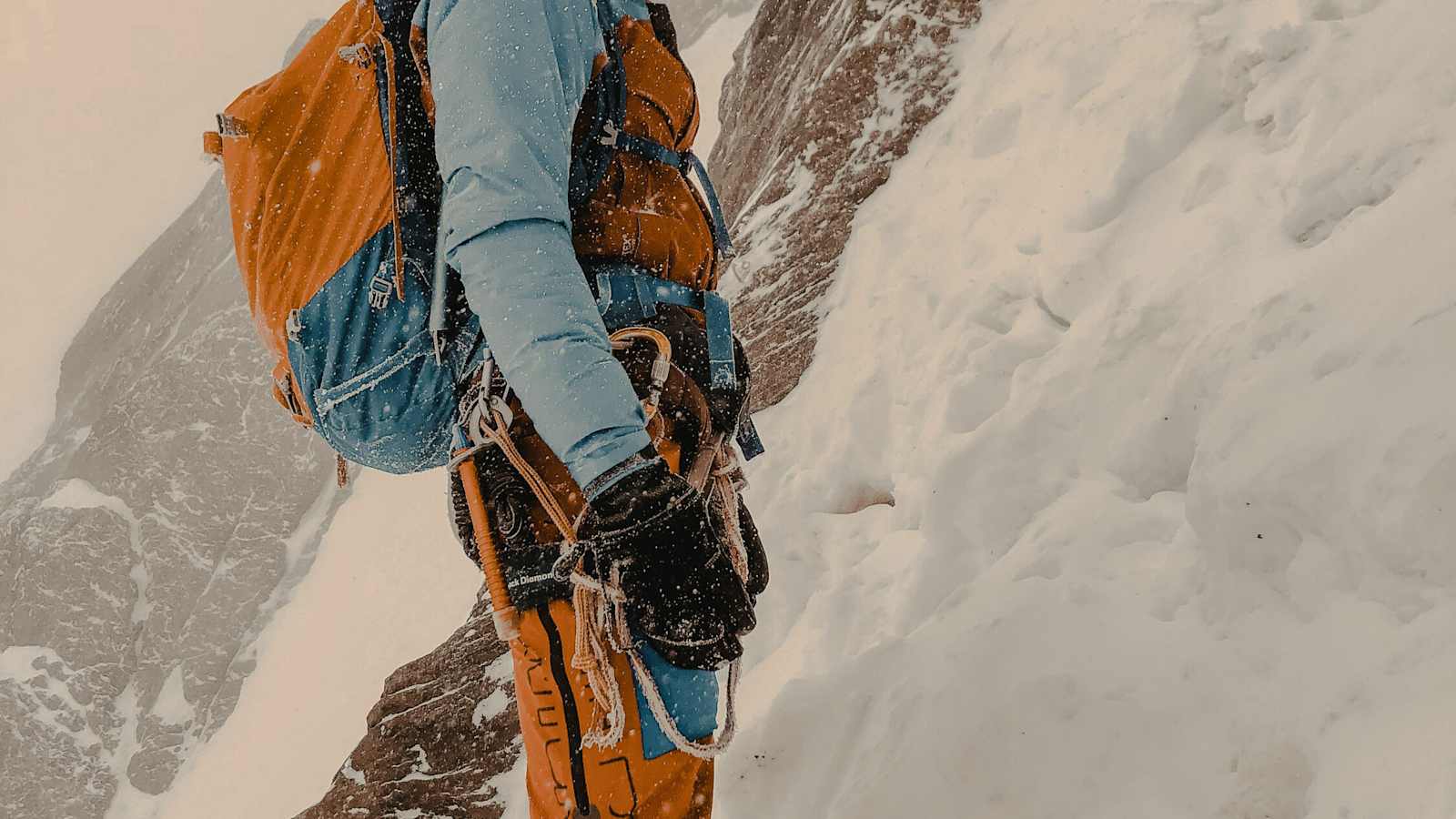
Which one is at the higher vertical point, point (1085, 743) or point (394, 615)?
point (1085, 743)

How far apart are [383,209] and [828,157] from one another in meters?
6.14

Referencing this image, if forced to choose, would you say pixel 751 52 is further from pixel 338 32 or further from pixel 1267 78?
pixel 338 32

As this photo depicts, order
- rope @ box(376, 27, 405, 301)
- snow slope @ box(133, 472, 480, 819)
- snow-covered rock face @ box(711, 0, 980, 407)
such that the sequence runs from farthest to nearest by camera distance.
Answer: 1. snow slope @ box(133, 472, 480, 819)
2. snow-covered rock face @ box(711, 0, 980, 407)
3. rope @ box(376, 27, 405, 301)

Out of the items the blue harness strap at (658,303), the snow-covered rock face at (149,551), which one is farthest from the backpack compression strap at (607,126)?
the snow-covered rock face at (149,551)

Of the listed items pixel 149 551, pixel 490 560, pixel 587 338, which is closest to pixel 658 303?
pixel 587 338

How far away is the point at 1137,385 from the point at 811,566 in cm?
177

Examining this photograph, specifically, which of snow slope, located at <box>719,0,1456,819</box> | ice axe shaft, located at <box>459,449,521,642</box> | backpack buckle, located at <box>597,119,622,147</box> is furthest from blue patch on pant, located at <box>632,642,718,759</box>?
backpack buckle, located at <box>597,119,622,147</box>

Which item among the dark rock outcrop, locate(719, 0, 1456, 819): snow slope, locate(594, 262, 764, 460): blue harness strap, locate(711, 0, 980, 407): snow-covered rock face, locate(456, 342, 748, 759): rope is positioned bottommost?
the dark rock outcrop

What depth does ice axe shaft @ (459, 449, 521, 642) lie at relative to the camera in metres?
2.13

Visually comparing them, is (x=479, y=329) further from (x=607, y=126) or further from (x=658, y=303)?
(x=607, y=126)

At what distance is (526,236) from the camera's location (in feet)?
5.79

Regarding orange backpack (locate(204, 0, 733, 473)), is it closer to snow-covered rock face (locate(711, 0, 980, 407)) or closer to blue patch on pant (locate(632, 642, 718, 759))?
blue patch on pant (locate(632, 642, 718, 759))

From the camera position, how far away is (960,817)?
7.33ft

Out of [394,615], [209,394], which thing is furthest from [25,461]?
[394,615]
